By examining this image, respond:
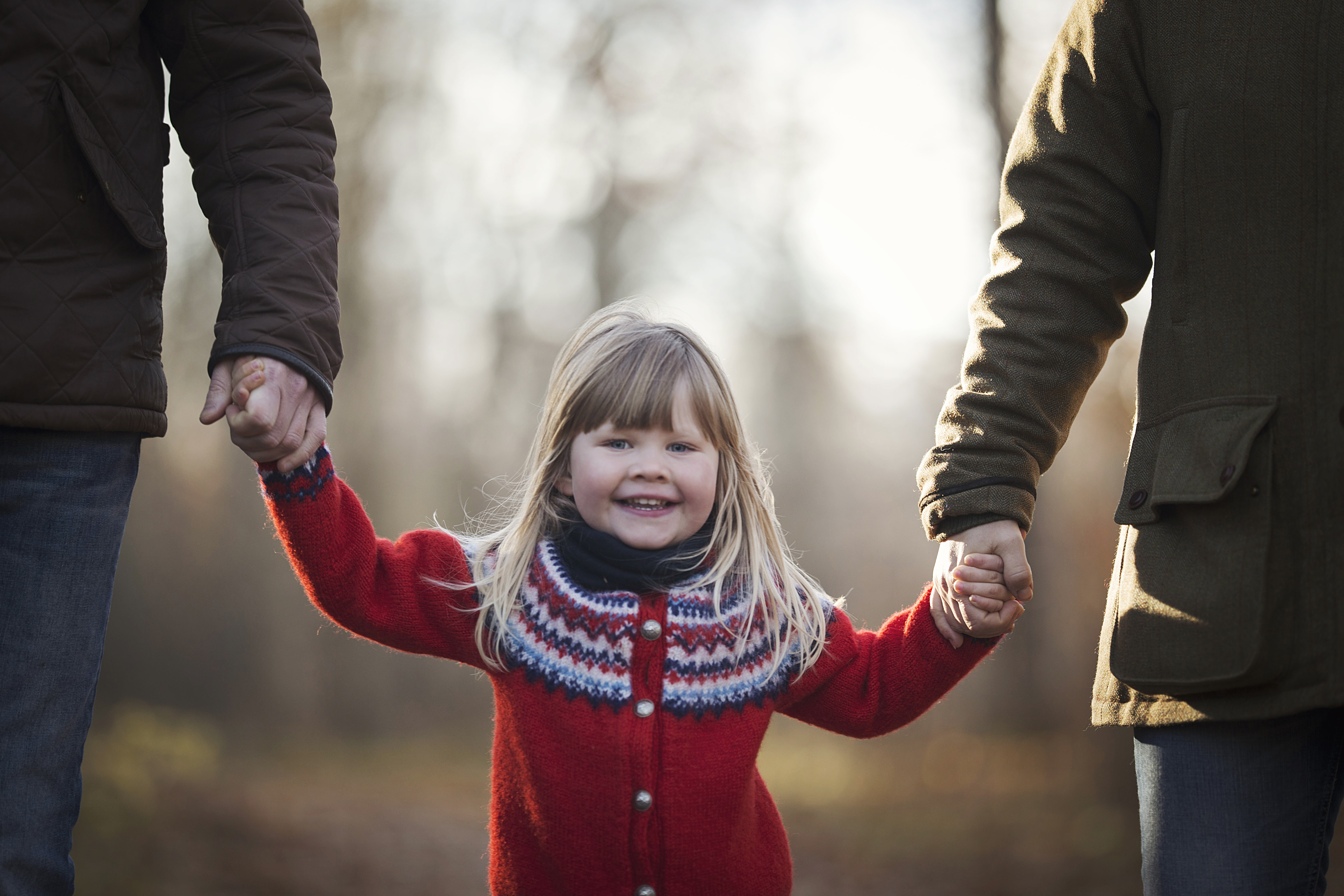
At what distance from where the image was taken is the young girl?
2.07m

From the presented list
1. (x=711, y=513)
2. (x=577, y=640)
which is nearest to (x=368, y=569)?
(x=577, y=640)

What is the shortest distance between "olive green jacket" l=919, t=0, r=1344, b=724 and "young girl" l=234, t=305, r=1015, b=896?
0.32 metres

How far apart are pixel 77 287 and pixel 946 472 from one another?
1489 millimetres

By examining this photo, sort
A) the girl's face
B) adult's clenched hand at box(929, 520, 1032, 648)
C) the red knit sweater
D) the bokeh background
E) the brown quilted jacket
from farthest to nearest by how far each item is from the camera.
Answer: the bokeh background
the girl's face
the red knit sweater
adult's clenched hand at box(929, 520, 1032, 648)
the brown quilted jacket

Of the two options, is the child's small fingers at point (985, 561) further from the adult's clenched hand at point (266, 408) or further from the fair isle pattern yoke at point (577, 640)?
the adult's clenched hand at point (266, 408)

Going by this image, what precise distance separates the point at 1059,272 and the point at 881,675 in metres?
0.92

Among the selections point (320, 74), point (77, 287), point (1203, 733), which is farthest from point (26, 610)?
point (1203, 733)

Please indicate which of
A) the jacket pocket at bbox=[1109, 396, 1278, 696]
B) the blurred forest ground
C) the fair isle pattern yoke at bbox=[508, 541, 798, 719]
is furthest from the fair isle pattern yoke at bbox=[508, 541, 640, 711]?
the blurred forest ground

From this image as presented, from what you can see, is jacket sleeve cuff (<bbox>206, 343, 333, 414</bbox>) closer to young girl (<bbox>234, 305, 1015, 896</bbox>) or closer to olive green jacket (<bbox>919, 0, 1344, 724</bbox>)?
young girl (<bbox>234, 305, 1015, 896</bbox>)

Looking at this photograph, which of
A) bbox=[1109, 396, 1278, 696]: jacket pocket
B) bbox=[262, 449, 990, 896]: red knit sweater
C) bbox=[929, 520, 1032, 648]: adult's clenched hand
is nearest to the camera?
bbox=[1109, 396, 1278, 696]: jacket pocket

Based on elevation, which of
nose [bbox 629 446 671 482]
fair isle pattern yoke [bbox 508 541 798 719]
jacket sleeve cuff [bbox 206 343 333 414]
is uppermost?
jacket sleeve cuff [bbox 206 343 333 414]

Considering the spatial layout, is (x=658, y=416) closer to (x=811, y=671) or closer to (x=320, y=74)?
(x=811, y=671)

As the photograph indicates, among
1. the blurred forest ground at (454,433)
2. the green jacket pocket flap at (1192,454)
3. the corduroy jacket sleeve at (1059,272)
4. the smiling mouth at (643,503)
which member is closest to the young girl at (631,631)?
the smiling mouth at (643,503)

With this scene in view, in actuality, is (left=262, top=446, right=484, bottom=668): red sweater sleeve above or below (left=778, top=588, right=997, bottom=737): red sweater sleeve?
above
